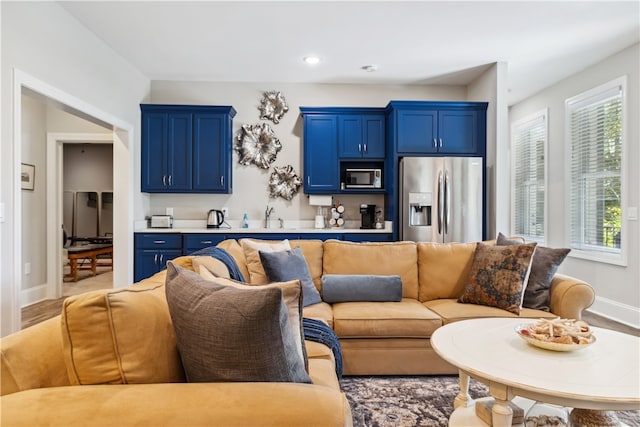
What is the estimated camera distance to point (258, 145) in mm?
5352

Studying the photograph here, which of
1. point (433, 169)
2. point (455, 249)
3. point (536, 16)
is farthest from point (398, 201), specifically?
point (536, 16)

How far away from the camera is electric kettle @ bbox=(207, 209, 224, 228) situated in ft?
16.8

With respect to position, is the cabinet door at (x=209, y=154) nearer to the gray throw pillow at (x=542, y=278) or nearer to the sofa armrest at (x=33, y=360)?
the gray throw pillow at (x=542, y=278)

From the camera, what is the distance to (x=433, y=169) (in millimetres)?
4660

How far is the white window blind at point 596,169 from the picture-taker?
435 centimetres

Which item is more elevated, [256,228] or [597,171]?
[597,171]

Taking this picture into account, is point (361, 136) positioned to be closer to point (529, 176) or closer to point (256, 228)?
point (256, 228)

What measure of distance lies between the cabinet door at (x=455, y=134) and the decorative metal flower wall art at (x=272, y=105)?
201 cm

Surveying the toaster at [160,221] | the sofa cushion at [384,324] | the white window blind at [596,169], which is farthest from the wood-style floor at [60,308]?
the sofa cushion at [384,324]

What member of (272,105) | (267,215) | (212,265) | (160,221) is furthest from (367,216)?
(212,265)

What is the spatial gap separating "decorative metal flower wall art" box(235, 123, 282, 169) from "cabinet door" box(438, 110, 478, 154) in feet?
6.79

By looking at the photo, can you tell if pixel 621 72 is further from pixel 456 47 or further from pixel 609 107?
pixel 456 47

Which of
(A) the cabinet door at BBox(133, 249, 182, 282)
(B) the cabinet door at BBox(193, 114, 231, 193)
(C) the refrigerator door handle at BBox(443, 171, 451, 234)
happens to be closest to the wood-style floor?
(A) the cabinet door at BBox(133, 249, 182, 282)

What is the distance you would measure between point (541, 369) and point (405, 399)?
40.0 inches
